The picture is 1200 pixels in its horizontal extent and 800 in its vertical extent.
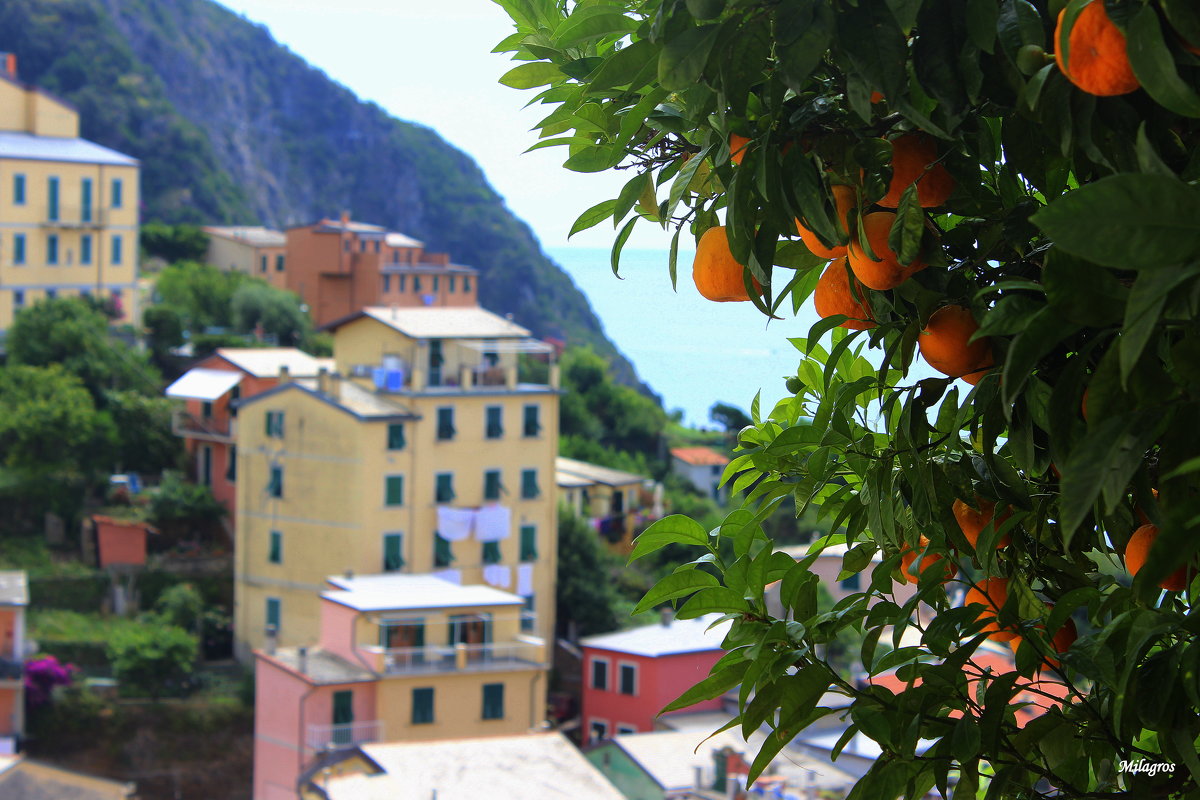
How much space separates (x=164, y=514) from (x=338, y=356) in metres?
2.96

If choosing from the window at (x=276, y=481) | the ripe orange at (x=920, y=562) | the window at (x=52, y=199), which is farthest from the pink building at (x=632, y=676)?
the ripe orange at (x=920, y=562)

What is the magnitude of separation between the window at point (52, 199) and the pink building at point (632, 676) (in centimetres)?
1192

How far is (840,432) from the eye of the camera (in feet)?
2.82

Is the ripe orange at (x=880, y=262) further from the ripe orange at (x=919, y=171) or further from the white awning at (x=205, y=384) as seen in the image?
the white awning at (x=205, y=384)

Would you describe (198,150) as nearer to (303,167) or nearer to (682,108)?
(303,167)

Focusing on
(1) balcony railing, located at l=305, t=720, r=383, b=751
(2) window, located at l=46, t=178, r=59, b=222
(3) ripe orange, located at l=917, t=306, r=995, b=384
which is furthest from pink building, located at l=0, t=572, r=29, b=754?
(3) ripe orange, located at l=917, t=306, r=995, b=384

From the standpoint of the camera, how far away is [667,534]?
0.81m

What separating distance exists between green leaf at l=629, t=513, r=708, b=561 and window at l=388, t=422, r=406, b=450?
586 inches

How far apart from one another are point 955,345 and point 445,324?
53.3 ft

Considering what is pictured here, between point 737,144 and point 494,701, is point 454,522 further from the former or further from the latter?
point 737,144

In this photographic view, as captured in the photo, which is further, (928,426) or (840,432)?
(840,432)

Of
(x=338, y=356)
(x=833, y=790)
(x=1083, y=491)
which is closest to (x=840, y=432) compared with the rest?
(x=1083, y=491)

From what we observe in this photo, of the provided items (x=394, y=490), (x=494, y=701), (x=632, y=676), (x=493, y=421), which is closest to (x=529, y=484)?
(x=493, y=421)

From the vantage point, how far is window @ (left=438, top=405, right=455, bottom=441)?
16.0 metres
